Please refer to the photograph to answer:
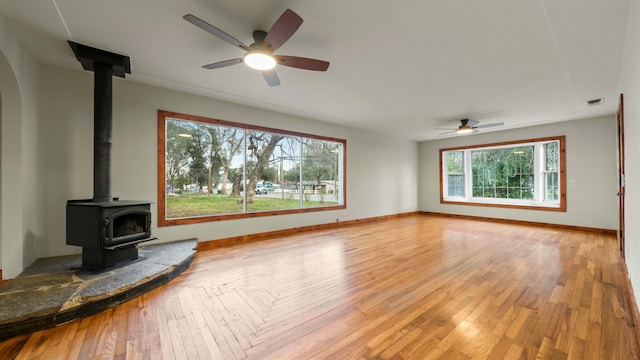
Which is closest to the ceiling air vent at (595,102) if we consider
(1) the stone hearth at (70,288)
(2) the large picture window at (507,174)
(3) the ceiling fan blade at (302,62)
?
(2) the large picture window at (507,174)

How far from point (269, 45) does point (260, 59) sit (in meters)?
0.26

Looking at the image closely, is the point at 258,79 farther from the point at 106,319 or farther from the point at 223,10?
the point at 106,319

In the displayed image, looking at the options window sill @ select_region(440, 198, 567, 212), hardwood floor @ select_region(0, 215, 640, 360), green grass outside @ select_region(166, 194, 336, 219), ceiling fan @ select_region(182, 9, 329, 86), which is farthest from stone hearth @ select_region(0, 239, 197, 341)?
window sill @ select_region(440, 198, 567, 212)

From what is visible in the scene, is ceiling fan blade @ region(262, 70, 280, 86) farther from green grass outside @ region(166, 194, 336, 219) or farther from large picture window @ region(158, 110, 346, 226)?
green grass outside @ region(166, 194, 336, 219)

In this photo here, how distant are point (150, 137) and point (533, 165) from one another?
8.73m

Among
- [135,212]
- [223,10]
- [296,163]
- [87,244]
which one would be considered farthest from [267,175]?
[223,10]

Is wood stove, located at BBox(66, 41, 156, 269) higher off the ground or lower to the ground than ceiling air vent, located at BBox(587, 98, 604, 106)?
lower

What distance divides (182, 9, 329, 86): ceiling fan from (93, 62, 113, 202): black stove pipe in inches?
55.5

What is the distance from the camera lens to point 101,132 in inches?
118

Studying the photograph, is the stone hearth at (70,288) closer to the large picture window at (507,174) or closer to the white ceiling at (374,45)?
the white ceiling at (374,45)

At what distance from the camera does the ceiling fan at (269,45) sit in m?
2.03

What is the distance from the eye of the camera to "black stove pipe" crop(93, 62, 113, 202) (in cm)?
297

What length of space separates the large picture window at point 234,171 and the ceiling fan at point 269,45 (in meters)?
2.05

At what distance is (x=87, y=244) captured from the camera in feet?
9.16
